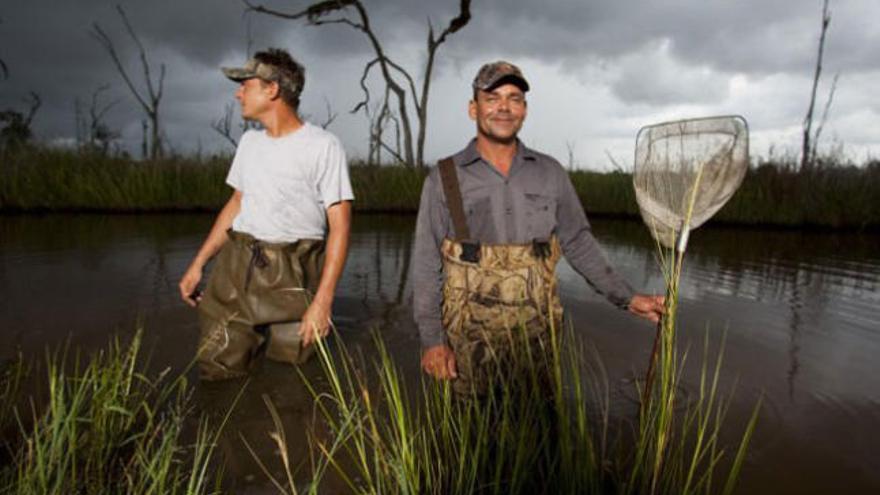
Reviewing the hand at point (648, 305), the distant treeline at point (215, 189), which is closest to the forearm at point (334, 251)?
the hand at point (648, 305)

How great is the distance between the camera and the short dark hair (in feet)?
8.68

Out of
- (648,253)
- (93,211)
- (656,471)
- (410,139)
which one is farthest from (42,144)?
(656,471)

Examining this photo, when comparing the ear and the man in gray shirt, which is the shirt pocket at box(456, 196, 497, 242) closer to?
the man in gray shirt

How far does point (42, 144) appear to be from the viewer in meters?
12.2

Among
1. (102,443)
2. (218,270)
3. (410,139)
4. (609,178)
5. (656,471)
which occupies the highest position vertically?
(410,139)

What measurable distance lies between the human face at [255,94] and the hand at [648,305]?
2018 millimetres

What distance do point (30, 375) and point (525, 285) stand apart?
2968 millimetres

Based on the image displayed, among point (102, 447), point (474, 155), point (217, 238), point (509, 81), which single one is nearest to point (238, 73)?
point (217, 238)

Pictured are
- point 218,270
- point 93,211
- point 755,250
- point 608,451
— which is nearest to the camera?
point 608,451

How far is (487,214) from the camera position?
217cm

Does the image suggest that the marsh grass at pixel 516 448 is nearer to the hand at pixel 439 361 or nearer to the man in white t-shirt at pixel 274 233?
the hand at pixel 439 361

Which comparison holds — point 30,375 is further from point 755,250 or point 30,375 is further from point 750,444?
point 755,250

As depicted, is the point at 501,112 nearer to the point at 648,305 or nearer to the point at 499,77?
the point at 499,77

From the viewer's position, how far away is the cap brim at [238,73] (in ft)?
8.58
